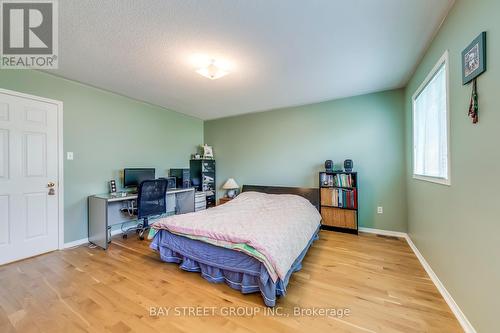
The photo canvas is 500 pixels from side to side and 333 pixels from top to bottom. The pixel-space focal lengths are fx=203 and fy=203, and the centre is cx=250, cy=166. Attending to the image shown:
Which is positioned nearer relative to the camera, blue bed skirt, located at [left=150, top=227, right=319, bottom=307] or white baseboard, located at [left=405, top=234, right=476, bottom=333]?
white baseboard, located at [left=405, top=234, right=476, bottom=333]

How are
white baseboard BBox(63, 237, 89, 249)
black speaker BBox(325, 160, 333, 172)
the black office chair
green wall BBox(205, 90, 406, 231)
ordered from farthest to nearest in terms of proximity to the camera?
black speaker BBox(325, 160, 333, 172), green wall BBox(205, 90, 406, 231), the black office chair, white baseboard BBox(63, 237, 89, 249)

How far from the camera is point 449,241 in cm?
170

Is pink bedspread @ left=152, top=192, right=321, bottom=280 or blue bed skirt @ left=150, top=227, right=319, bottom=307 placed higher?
pink bedspread @ left=152, top=192, right=321, bottom=280

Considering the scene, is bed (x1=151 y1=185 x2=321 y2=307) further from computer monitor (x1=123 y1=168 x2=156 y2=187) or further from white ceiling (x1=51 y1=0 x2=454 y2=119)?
white ceiling (x1=51 y1=0 x2=454 y2=119)

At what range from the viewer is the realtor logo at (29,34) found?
167 cm

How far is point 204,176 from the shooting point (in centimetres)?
495

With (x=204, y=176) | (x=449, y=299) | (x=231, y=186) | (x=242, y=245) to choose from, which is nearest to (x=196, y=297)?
(x=242, y=245)

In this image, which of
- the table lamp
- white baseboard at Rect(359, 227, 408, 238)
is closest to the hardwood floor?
white baseboard at Rect(359, 227, 408, 238)

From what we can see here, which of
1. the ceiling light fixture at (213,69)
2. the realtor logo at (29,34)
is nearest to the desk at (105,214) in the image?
the realtor logo at (29,34)

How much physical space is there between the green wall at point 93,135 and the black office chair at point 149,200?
742mm

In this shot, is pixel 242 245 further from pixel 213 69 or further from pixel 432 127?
pixel 432 127

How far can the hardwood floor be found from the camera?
4.89 ft

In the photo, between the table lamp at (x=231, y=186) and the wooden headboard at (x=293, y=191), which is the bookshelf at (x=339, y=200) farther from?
the table lamp at (x=231, y=186)

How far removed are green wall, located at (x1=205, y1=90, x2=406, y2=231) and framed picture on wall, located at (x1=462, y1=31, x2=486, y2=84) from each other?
2.08m
